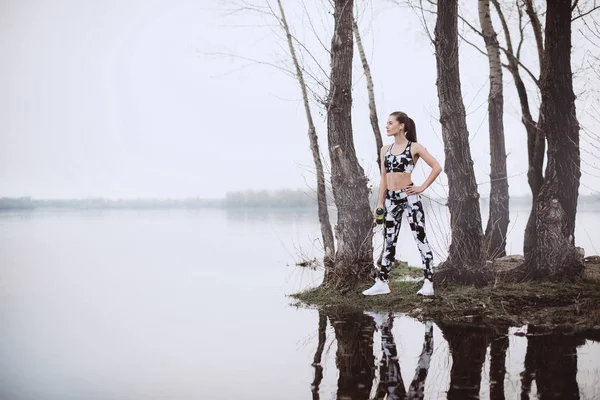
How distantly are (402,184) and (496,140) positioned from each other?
519 cm

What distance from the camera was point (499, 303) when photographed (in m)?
7.00

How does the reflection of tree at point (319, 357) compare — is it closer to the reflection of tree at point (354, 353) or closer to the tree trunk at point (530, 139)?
the reflection of tree at point (354, 353)

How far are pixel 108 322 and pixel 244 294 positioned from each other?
8.76 ft

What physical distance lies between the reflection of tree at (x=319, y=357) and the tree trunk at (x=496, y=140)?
5433 mm

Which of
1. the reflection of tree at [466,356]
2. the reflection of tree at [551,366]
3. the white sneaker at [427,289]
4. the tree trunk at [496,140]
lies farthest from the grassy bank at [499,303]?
the tree trunk at [496,140]

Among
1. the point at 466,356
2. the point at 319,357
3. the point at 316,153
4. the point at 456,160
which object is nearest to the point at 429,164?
the point at 456,160

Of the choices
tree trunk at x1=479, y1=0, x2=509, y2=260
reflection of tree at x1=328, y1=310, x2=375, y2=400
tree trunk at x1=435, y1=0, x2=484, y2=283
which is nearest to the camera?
reflection of tree at x1=328, y1=310, x2=375, y2=400

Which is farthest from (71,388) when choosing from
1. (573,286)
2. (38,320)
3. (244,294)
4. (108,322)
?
(573,286)

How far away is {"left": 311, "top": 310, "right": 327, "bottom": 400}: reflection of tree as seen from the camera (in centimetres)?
444

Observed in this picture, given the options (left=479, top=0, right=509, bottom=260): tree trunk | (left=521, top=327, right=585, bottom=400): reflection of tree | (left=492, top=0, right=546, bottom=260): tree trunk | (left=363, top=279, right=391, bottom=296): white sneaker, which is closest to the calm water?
(left=521, top=327, right=585, bottom=400): reflection of tree

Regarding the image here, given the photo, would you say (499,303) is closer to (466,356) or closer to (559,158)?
(466,356)

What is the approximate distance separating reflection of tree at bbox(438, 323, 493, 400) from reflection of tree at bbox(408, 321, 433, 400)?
0.57 ft

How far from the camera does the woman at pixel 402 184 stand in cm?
720

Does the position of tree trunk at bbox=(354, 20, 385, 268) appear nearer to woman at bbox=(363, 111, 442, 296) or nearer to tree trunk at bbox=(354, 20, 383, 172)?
tree trunk at bbox=(354, 20, 383, 172)
